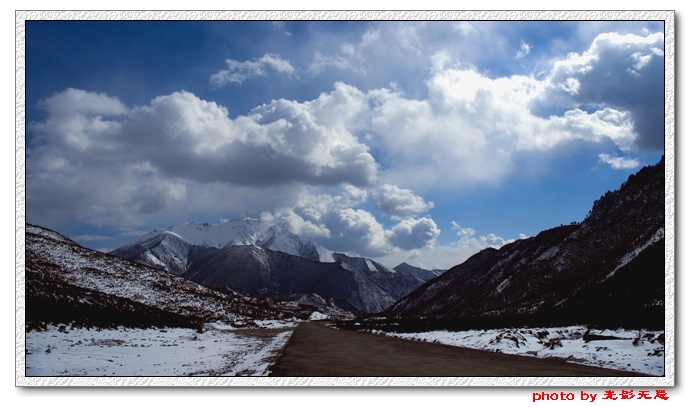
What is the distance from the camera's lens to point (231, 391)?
414 inches

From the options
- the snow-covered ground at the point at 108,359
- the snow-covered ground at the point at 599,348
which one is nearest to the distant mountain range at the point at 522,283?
the snow-covered ground at the point at 108,359

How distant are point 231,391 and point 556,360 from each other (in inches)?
411

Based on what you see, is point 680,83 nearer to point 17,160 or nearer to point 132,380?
point 132,380

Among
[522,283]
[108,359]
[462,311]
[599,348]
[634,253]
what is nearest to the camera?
[599,348]

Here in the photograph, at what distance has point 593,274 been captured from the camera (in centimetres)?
4466

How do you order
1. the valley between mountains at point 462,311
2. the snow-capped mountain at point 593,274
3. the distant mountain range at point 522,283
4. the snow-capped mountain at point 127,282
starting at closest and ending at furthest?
1. the valley between mountains at point 462,311
2. the snow-capped mountain at point 593,274
3. the distant mountain range at point 522,283
4. the snow-capped mountain at point 127,282

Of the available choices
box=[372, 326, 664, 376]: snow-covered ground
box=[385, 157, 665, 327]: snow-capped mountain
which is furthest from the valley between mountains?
box=[385, 157, 665, 327]: snow-capped mountain

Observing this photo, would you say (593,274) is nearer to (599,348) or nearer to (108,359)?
(599,348)

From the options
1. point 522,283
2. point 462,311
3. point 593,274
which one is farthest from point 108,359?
point 462,311

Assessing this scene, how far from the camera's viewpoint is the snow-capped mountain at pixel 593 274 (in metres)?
25.9

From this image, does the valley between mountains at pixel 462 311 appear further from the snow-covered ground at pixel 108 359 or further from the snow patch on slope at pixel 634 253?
the snow patch on slope at pixel 634 253

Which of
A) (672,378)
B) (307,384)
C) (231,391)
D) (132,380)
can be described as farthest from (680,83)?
(132,380)
